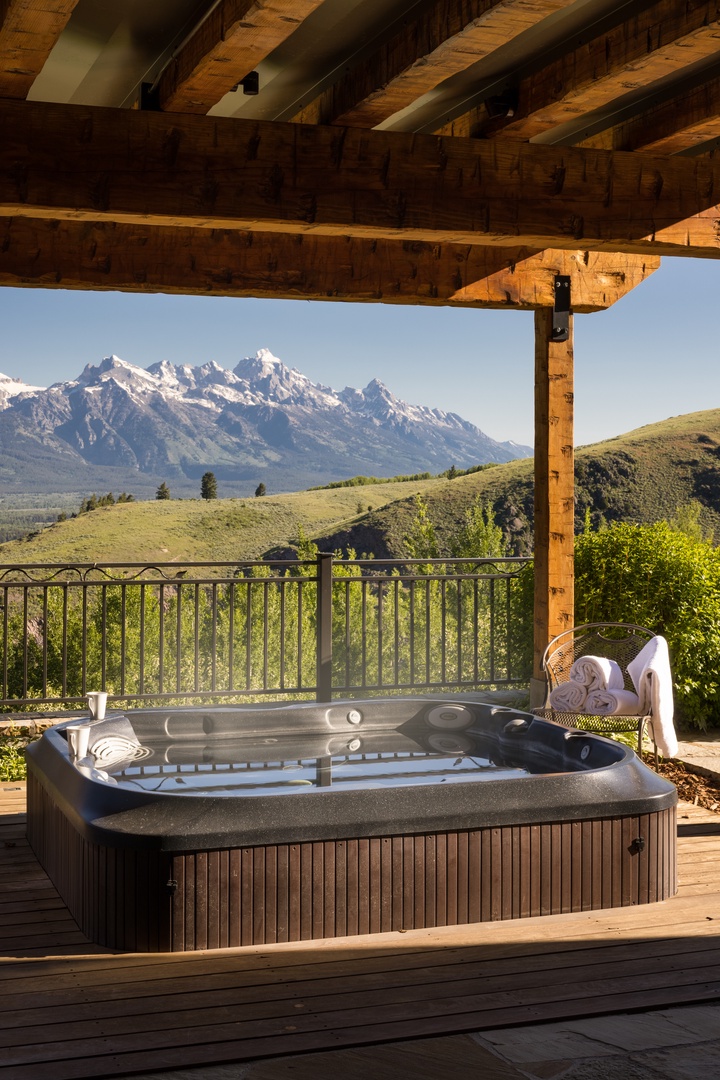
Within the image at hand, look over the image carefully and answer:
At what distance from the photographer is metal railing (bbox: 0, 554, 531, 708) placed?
600 cm

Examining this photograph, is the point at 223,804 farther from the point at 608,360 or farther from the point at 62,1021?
the point at 608,360

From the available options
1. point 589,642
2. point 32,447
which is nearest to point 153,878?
point 589,642

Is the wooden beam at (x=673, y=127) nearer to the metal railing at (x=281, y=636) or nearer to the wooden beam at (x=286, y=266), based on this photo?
the wooden beam at (x=286, y=266)

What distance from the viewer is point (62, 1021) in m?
2.53

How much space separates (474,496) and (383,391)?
348ft

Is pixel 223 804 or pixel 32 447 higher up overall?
pixel 32 447

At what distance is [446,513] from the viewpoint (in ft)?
113

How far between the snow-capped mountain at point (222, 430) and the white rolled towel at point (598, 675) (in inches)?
3526

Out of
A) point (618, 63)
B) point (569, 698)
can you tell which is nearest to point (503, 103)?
point (618, 63)

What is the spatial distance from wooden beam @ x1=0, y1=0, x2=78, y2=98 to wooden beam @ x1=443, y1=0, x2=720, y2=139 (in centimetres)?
153

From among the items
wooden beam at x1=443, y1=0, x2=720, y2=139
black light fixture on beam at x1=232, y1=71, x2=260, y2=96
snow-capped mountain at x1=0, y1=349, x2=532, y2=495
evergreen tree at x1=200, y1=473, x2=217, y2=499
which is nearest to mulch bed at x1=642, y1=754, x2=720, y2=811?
wooden beam at x1=443, y1=0, x2=720, y2=139

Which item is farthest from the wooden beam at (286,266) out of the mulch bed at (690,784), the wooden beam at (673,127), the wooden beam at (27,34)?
the mulch bed at (690,784)

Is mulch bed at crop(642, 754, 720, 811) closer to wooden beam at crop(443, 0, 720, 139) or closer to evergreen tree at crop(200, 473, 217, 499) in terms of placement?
wooden beam at crop(443, 0, 720, 139)

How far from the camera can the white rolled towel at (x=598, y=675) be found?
15.5 feet
